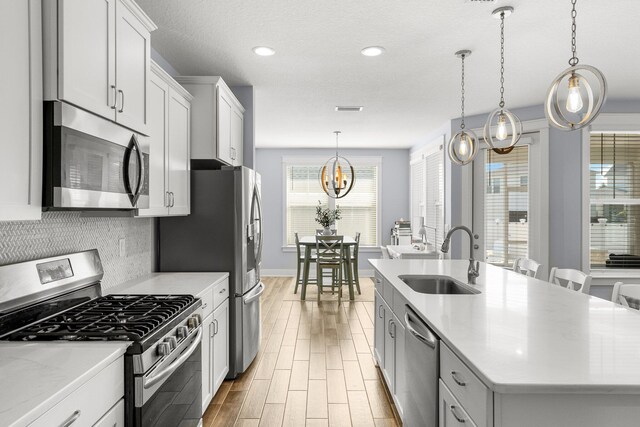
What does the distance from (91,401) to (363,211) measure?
709 cm

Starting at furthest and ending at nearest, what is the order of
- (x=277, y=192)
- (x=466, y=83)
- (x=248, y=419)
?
1. (x=277, y=192)
2. (x=466, y=83)
3. (x=248, y=419)

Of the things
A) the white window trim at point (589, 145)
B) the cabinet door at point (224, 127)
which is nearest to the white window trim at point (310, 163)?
the white window trim at point (589, 145)

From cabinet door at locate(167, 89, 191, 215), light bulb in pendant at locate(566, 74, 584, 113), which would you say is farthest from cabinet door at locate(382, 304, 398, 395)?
cabinet door at locate(167, 89, 191, 215)

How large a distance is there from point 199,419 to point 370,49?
8.90 feet

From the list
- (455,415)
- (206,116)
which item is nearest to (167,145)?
(206,116)

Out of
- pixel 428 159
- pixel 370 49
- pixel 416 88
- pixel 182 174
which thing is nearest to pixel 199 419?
pixel 182 174

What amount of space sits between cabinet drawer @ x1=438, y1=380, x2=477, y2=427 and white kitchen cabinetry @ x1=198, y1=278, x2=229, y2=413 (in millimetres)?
1417

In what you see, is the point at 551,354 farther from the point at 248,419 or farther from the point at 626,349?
the point at 248,419

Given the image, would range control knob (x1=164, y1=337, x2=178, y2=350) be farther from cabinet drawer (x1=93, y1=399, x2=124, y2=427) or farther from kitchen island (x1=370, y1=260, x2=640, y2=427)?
kitchen island (x1=370, y1=260, x2=640, y2=427)

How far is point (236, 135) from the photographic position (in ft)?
12.1

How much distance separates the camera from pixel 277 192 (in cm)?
796

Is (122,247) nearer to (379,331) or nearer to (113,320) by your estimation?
(113,320)

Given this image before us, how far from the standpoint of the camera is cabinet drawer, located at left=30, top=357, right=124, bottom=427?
104 centimetres

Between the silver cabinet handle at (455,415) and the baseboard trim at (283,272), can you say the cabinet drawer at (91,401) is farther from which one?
the baseboard trim at (283,272)
